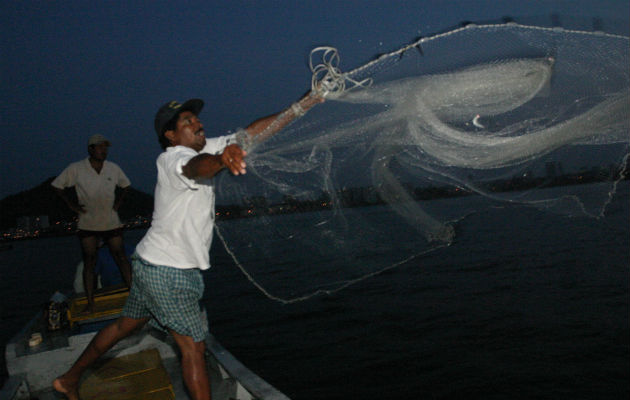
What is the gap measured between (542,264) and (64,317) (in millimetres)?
15644

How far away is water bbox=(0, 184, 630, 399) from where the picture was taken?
7.05 m

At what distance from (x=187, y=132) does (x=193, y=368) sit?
4.84 ft

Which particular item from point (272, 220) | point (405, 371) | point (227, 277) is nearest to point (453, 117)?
point (272, 220)

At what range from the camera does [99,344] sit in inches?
119

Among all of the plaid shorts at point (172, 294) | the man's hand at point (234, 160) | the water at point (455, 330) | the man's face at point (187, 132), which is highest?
the man's face at point (187, 132)

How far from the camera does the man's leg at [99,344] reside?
2998mm

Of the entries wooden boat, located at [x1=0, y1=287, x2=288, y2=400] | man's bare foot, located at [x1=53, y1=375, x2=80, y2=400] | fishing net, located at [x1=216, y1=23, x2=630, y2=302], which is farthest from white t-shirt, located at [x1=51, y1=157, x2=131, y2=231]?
man's bare foot, located at [x1=53, y1=375, x2=80, y2=400]

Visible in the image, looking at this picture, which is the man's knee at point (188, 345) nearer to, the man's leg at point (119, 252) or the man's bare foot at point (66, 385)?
the man's bare foot at point (66, 385)

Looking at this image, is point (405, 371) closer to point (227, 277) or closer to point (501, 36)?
point (501, 36)

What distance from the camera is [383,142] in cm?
420

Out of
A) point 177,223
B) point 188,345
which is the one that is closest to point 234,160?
point 177,223

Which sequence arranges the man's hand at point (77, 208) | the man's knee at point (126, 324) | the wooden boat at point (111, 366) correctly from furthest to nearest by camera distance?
the man's hand at point (77, 208)
the wooden boat at point (111, 366)
the man's knee at point (126, 324)

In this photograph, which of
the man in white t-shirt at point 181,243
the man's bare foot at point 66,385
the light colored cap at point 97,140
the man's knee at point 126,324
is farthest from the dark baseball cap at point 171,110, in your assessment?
the light colored cap at point 97,140

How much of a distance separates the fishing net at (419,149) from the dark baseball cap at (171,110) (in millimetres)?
444
